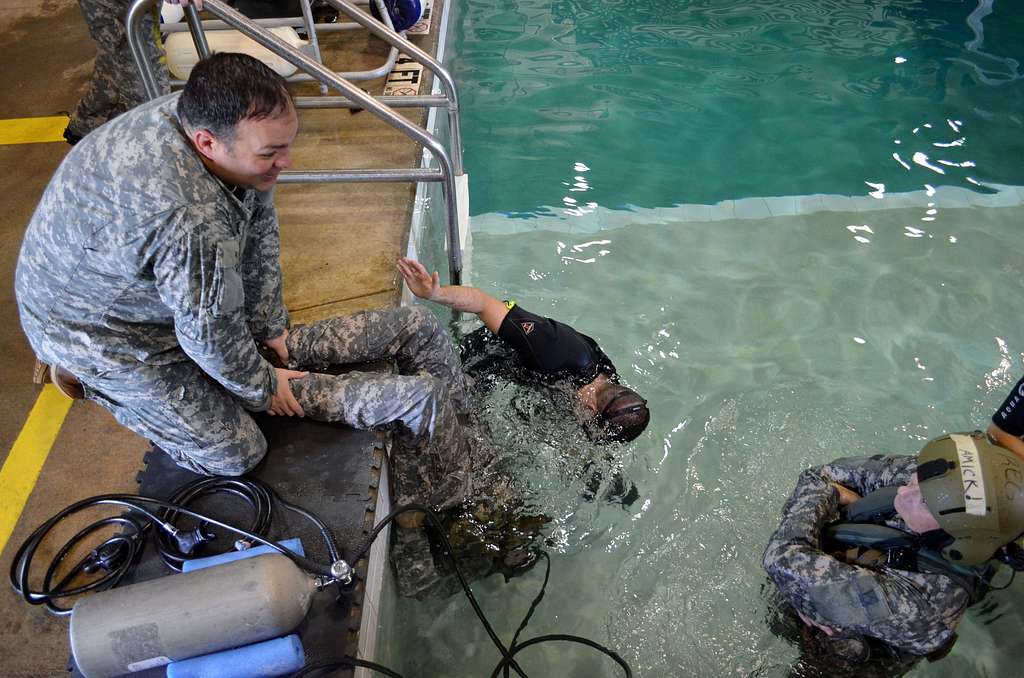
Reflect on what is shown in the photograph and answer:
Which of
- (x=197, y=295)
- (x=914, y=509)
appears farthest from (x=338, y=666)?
(x=914, y=509)

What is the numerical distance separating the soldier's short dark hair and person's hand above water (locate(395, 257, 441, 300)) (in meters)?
1.29

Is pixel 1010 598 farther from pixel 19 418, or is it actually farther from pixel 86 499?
pixel 19 418

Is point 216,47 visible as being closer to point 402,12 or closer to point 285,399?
point 402,12

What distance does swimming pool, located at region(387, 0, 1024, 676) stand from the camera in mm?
3234

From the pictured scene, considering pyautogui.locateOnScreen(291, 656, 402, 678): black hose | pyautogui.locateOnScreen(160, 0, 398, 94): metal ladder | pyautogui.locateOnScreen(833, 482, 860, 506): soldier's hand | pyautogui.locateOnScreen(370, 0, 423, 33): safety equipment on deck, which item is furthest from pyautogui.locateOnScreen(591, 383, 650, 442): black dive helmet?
pyautogui.locateOnScreen(370, 0, 423, 33): safety equipment on deck

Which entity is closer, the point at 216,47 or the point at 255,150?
the point at 255,150

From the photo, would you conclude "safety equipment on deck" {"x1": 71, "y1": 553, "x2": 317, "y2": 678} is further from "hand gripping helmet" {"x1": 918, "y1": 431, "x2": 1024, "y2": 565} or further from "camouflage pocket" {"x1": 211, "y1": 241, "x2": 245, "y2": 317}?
"hand gripping helmet" {"x1": 918, "y1": 431, "x2": 1024, "y2": 565}

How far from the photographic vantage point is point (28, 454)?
9.69ft

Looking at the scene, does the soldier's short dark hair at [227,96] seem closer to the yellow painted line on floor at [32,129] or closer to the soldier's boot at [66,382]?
the soldier's boot at [66,382]

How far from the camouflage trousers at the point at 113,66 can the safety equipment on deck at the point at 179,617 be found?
261 centimetres

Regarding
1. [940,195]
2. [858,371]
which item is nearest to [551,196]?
[858,371]

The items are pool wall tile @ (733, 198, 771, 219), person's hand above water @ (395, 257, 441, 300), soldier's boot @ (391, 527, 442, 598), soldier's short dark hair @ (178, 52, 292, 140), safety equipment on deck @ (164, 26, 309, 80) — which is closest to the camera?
soldier's short dark hair @ (178, 52, 292, 140)

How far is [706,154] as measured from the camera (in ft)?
19.3

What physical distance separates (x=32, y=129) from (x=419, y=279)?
3.25 meters
